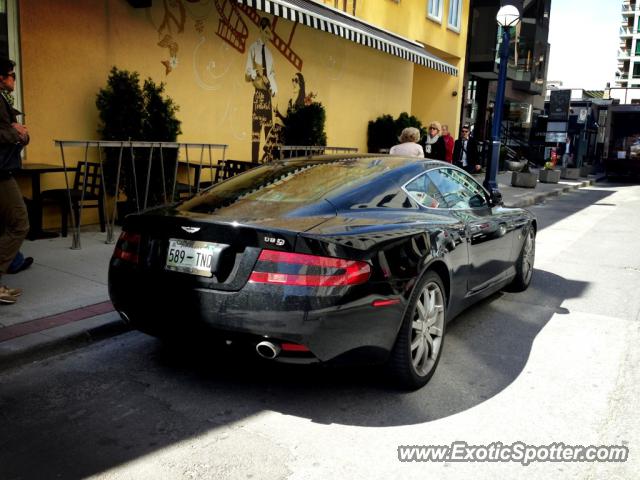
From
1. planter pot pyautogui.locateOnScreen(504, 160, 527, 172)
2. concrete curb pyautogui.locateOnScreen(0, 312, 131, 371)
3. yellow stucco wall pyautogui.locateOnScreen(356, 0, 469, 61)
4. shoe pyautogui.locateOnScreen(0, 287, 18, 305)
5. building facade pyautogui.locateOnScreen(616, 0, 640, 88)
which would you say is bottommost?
concrete curb pyautogui.locateOnScreen(0, 312, 131, 371)

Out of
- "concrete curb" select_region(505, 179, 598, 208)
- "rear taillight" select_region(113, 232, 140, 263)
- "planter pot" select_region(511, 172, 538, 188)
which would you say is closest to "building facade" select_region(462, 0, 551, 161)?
"concrete curb" select_region(505, 179, 598, 208)

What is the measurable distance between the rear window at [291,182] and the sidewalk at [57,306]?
4.26ft

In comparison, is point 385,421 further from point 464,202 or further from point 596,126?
point 596,126

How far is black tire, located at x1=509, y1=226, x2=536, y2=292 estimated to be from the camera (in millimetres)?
6074

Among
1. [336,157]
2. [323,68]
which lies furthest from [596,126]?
[336,157]

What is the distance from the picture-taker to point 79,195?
7258mm

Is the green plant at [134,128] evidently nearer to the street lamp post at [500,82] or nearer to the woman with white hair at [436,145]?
the woman with white hair at [436,145]

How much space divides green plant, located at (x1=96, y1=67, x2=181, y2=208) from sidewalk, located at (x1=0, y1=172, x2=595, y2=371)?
1418 millimetres

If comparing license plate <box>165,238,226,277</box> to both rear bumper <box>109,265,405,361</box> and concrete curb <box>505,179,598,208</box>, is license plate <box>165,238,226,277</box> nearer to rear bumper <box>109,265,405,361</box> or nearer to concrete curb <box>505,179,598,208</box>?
rear bumper <box>109,265,405,361</box>

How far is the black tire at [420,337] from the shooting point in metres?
3.59

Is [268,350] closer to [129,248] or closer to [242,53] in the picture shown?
[129,248]

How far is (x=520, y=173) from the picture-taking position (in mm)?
19641

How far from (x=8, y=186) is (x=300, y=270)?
2.93 m

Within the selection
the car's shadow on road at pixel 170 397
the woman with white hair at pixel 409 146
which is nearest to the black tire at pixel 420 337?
the car's shadow on road at pixel 170 397
